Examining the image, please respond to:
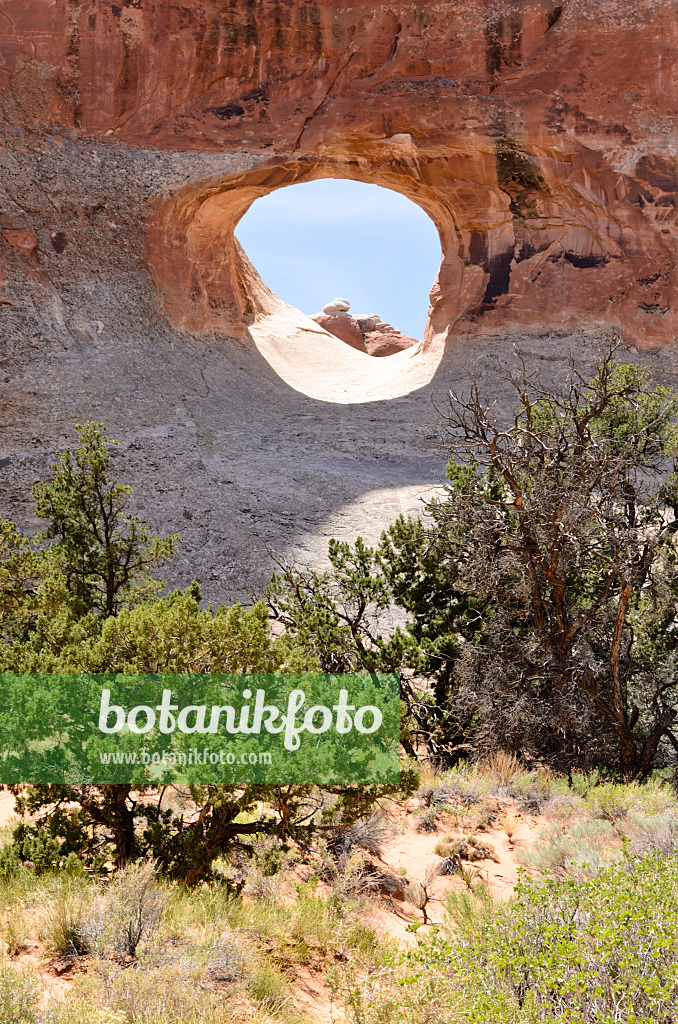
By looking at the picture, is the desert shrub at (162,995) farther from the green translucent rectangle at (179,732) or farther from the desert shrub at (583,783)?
the desert shrub at (583,783)

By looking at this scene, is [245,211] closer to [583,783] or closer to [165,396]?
[165,396]

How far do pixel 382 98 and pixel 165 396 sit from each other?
31.9ft

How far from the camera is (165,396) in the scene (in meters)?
19.5

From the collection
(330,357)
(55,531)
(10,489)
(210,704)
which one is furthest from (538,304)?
(210,704)

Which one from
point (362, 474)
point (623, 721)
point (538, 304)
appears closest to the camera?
point (623, 721)

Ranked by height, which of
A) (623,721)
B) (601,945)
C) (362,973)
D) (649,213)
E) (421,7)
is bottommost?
(362,973)

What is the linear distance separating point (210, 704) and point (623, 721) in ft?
18.0

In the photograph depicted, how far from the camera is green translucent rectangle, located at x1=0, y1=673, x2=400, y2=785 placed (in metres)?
4.98

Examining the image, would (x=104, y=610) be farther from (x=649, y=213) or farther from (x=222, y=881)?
(x=649, y=213)

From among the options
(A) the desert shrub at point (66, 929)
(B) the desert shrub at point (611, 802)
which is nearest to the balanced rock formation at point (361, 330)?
(B) the desert shrub at point (611, 802)

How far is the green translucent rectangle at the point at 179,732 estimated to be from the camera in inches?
196

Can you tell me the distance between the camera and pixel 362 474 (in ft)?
59.3

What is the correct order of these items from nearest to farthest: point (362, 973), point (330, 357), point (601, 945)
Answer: point (601, 945) < point (362, 973) < point (330, 357)

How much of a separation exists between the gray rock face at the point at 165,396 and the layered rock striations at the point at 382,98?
1.80ft
